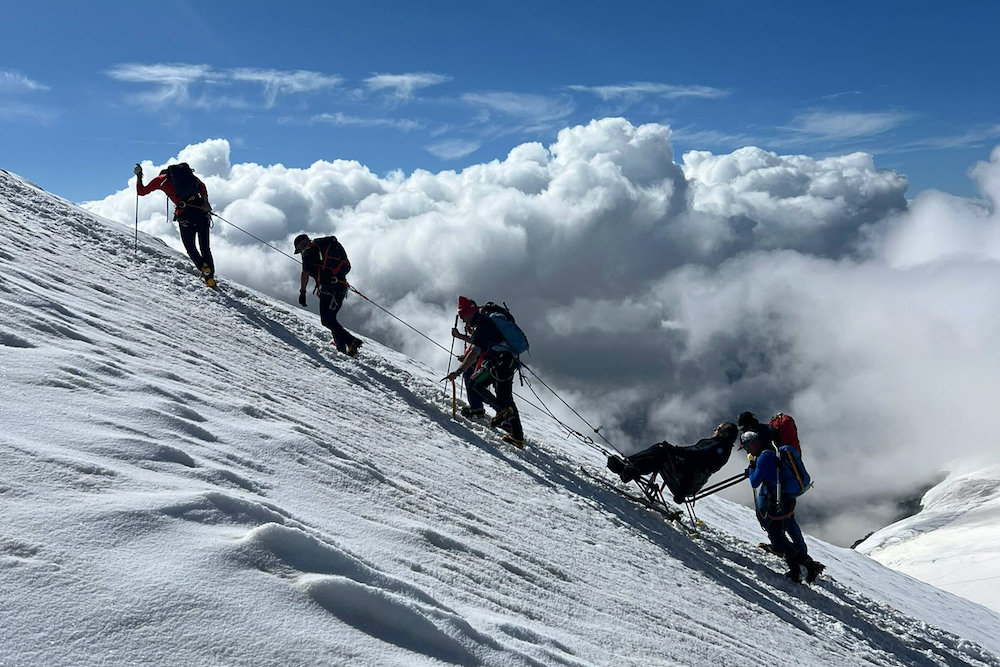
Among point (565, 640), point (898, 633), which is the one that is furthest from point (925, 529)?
point (565, 640)

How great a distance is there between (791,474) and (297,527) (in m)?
7.50

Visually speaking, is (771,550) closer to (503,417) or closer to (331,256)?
(503,417)

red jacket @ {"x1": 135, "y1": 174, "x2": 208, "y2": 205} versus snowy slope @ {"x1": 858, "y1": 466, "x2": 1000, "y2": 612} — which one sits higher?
red jacket @ {"x1": 135, "y1": 174, "x2": 208, "y2": 205}

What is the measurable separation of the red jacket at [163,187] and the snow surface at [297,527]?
3.88 feet

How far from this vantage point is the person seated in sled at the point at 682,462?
33.5 ft

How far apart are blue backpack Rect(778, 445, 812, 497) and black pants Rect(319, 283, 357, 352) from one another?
724 centimetres

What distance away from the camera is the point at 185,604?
292 cm

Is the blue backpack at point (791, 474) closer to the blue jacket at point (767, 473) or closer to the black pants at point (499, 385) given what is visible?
the blue jacket at point (767, 473)

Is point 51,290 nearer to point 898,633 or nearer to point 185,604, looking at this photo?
point 185,604

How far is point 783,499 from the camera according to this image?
973 centimetres

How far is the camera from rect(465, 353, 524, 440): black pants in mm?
10906

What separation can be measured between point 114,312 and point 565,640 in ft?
24.8

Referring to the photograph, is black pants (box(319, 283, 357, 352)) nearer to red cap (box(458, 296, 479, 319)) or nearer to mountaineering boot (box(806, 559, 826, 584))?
red cap (box(458, 296, 479, 319))

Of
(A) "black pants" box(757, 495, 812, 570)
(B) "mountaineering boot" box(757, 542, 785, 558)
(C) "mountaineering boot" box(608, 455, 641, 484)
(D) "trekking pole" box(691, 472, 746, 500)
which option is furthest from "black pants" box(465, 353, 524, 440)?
(B) "mountaineering boot" box(757, 542, 785, 558)
